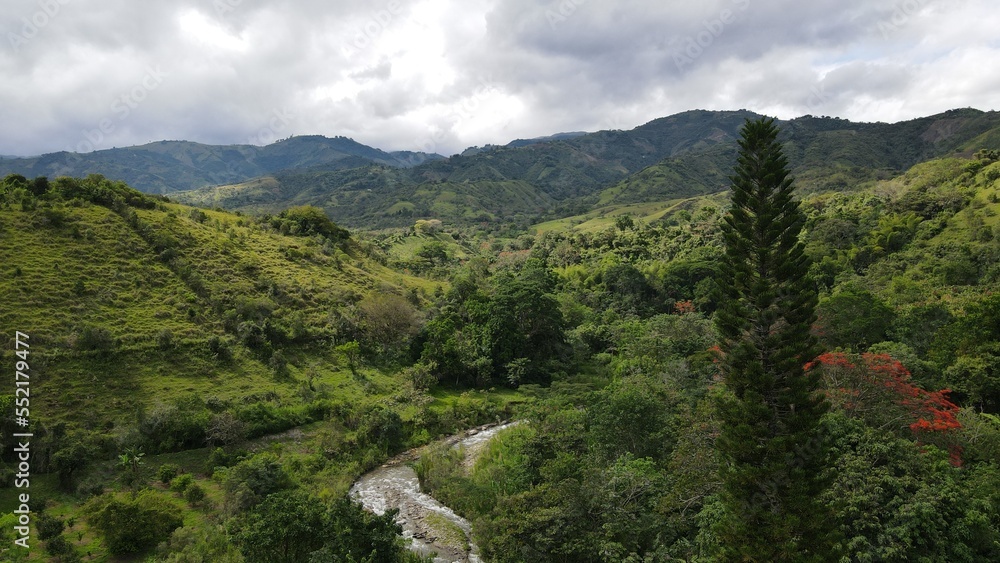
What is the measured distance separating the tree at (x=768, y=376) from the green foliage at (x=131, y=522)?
20524 millimetres

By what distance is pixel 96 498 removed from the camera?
20969 mm

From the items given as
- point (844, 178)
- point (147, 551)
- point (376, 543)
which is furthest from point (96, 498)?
point (844, 178)

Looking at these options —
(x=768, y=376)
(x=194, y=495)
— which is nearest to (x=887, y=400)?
(x=768, y=376)

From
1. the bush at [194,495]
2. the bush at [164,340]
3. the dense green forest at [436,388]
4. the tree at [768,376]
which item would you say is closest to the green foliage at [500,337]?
the dense green forest at [436,388]

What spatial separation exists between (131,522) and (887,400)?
100 ft

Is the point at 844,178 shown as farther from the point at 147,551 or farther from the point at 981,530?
the point at 147,551

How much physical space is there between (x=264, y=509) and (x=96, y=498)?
9.31 metres

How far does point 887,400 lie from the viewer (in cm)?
2084

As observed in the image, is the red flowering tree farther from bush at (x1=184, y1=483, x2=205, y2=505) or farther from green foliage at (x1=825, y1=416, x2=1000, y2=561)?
bush at (x1=184, y1=483, x2=205, y2=505)

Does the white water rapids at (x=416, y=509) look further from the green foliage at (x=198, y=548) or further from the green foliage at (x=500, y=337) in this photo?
the green foliage at (x=500, y=337)

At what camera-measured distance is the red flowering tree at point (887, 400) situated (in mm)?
19328

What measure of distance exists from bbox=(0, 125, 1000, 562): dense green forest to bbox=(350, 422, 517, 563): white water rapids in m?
0.85

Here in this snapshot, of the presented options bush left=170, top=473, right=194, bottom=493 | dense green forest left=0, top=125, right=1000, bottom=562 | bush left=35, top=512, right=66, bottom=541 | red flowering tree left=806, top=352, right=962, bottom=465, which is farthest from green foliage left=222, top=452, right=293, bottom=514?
red flowering tree left=806, top=352, right=962, bottom=465

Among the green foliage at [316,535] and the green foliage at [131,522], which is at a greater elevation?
the green foliage at [316,535]
